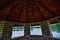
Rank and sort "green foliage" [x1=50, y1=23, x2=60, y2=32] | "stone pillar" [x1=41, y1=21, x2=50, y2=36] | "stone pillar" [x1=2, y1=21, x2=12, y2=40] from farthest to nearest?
"green foliage" [x1=50, y1=23, x2=60, y2=32] → "stone pillar" [x1=41, y1=21, x2=50, y2=36] → "stone pillar" [x1=2, y1=21, x2=12, y2=40]

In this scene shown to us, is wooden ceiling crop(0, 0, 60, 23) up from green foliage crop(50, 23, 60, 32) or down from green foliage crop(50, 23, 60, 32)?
up

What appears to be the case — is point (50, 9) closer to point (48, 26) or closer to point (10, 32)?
point (48, 26)

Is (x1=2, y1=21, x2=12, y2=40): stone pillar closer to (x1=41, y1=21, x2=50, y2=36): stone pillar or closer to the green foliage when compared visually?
(x1=41, y1=21, x2=50, y2=36): stone pillar

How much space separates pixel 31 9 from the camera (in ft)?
10.7

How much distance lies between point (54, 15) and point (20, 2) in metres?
1.19

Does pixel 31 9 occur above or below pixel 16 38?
above

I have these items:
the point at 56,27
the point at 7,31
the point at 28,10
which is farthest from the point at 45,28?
the point at 7,31

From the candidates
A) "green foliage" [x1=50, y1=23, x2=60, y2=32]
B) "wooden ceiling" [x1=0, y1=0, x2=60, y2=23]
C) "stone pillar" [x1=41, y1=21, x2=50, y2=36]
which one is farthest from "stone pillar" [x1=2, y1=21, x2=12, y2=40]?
"green foliage" [x1=50, y1=23, x2=60, y2=32]

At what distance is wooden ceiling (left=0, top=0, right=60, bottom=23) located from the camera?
111 inches

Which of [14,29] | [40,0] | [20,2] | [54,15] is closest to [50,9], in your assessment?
[54,15]

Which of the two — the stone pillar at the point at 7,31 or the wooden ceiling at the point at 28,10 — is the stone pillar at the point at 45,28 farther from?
the stone pillar at the point at 7,31

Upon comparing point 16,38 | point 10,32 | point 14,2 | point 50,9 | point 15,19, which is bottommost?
point 16,38

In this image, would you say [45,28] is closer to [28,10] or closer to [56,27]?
[56,27]

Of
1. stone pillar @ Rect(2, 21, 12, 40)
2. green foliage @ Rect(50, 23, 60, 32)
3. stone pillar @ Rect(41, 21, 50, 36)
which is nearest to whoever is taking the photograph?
stone pillar @ Rect(2, 21, 12, 40)
